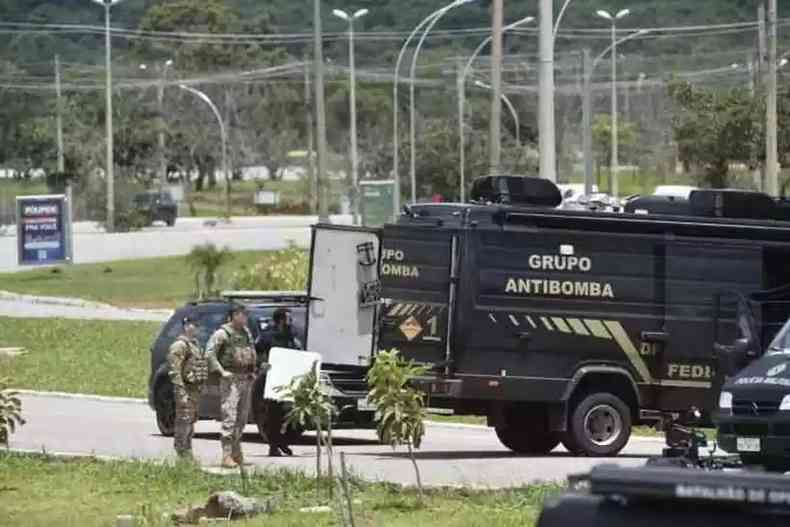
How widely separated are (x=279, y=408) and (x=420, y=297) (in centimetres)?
213

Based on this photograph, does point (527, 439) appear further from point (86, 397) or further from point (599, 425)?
point (86, 397)

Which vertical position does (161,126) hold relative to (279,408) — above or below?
above

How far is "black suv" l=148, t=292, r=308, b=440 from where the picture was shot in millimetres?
22734

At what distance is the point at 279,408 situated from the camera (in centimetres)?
2091

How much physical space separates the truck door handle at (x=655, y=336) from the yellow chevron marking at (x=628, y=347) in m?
0.17

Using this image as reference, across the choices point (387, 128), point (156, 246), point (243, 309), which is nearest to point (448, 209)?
point (243, 309)

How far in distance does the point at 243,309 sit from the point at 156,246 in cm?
4999

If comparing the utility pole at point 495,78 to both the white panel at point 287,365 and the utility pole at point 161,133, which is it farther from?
the utility pole at point 161,133

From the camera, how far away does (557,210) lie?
67.0 feet

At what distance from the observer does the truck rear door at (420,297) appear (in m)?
20.0

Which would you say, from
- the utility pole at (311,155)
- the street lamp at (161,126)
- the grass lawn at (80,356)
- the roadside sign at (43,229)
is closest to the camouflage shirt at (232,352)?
the grass lawn at (80,356)

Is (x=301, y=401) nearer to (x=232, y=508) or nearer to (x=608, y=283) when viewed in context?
(x=232, y=508)

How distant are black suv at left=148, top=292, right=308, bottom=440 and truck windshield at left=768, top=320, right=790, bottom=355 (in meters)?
6.93

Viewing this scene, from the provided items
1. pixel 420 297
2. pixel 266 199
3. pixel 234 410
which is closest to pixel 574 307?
pixel 420 297
